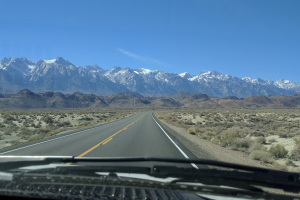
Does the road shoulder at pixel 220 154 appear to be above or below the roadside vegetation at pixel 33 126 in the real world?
above

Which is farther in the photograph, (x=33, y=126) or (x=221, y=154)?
(x=33, y=126)

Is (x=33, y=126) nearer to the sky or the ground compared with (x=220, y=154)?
nearer to the ground

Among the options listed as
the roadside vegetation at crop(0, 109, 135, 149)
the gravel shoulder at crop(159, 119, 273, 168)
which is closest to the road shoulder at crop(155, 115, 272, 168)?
the gravel shoulder at crop(159, 119, 273, 168)

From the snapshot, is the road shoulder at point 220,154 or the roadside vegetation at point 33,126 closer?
the road shoulder at point 220,154

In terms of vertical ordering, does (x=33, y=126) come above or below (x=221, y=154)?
below

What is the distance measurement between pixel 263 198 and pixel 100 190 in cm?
212

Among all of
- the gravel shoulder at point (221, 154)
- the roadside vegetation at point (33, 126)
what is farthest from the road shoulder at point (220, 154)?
the roadside vegetation at point (33, 126)

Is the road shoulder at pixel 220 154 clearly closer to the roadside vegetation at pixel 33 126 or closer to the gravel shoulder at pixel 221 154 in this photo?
the gravel shoulder at pixel 221 154

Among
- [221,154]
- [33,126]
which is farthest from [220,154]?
[33,126]

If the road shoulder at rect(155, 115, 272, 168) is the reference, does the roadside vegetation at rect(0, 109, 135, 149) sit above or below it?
below

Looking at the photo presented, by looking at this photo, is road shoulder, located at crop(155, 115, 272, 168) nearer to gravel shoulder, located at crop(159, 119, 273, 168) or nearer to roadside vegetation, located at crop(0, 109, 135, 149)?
gravel shoulder, located at crop(159, 119, 273, 168)

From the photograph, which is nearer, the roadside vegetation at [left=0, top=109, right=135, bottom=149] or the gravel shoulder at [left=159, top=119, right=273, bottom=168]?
the gravel shoulder at [left=159, top=119, right=273, bottom=168]

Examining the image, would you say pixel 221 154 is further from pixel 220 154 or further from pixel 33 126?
pixel 33 126

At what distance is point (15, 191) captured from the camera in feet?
13.6
